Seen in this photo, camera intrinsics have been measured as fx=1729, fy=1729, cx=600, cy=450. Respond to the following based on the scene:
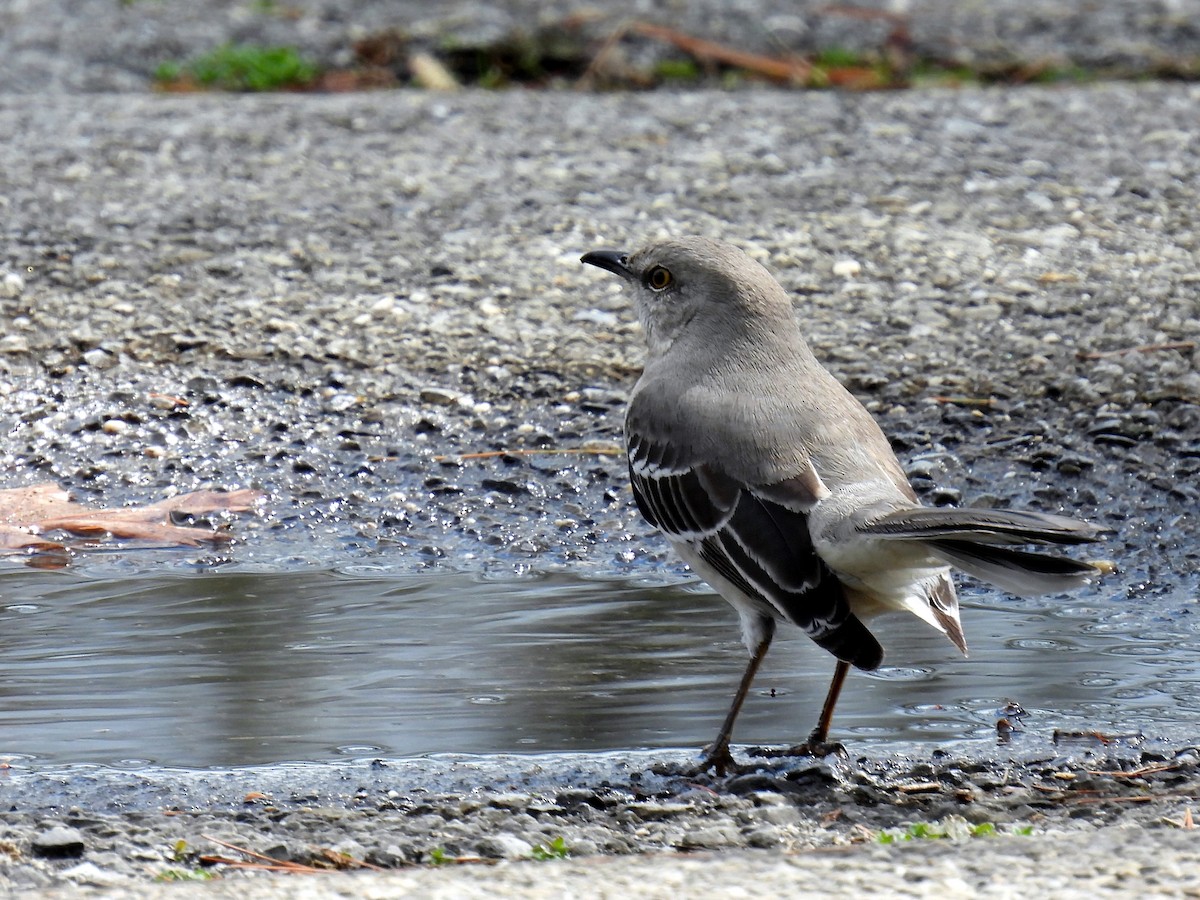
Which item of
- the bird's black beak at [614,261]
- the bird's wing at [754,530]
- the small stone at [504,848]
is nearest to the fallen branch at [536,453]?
the bird's black beak at [614,261]

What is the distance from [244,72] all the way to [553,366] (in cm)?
594

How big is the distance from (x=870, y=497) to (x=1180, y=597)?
1695 mm

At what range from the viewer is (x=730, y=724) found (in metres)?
4.37

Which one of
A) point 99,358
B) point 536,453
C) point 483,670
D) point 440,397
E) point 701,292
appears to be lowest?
point 483,670

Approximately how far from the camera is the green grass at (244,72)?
1207cm

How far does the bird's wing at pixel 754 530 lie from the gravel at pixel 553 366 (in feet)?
1.23

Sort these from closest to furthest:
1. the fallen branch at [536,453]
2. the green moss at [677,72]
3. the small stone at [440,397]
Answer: the fallen branch at [536,453], the small stone at [440,397], the green moss at [677,72]

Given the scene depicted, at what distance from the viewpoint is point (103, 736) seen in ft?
14.3

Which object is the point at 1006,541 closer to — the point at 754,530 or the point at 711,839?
the point at 754,530

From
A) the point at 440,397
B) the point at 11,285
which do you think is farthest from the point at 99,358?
the point at 440,397

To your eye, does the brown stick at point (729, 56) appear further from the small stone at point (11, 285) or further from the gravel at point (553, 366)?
the small stone at point (11, 285)

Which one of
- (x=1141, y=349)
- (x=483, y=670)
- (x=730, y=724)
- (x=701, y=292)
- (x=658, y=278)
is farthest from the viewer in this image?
(x=1141, y=349)

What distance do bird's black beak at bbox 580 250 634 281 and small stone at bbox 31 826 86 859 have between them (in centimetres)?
275

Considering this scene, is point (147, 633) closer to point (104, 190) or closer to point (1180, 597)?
point (1180, 597)
